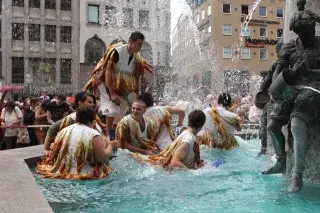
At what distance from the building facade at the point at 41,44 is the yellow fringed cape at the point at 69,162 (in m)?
37.8

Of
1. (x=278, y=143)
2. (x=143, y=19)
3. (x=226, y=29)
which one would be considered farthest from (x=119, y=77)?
(x=226, y=29)

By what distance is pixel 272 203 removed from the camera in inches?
156

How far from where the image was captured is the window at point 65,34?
1800 inches

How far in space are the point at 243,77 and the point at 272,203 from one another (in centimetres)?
5023

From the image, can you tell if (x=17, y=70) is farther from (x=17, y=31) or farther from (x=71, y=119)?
(x=71, y=119)

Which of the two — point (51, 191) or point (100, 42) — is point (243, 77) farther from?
point (51, 191)

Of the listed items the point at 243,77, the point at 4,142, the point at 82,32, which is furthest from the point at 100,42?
the point at 4,142

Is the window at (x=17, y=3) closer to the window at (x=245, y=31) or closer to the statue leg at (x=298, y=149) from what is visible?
the window at (x=245, y=31)

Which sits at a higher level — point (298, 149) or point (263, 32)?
point (263, 32)

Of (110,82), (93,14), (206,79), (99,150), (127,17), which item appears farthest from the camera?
(206,79)

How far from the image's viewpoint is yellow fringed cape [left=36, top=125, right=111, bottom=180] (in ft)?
17.0

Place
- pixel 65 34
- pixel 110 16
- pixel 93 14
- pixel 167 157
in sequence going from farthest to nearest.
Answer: pixel 110 16 → pixel 93 14 → pixel 65 34 → pixel 167 157

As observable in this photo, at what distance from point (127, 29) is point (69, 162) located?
44.1 metres

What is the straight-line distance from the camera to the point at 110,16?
49.7 meters
